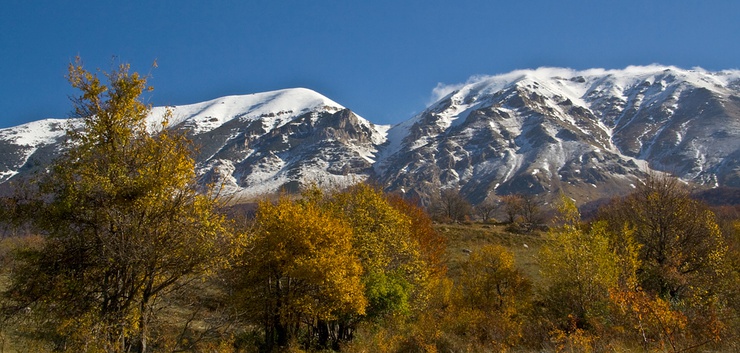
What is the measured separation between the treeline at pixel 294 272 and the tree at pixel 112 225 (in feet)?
0.16

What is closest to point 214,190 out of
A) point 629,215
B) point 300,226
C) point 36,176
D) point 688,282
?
point 36,176

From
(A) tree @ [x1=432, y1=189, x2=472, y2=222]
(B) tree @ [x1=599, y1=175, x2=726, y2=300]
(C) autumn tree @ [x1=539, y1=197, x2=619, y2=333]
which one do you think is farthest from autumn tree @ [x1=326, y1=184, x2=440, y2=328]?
(A) tree @ [x1=432, y1=189, x2=472, y2=222]

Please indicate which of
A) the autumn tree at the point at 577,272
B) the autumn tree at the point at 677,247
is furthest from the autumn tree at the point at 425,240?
the autumn tree at the point at 677,247

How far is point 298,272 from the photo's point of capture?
1000 inches

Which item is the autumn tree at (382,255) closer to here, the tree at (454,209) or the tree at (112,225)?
the tree at (112,225)

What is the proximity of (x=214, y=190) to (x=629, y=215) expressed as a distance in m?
36.7

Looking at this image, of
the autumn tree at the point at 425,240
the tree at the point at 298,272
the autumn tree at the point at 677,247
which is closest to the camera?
the tree at the point at 298,272

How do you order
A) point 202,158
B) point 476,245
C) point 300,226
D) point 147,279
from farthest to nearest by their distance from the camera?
point 476,245
point 300,226
point 202,158
point 147,279

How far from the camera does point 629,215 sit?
37.8m

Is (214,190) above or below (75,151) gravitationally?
below

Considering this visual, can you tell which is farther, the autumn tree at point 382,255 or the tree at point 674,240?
the autumn tree at point 382,255

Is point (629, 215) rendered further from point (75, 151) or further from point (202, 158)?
point (75, 151)

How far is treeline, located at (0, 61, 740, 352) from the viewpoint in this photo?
38.8 feet

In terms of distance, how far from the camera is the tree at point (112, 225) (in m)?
11.6
